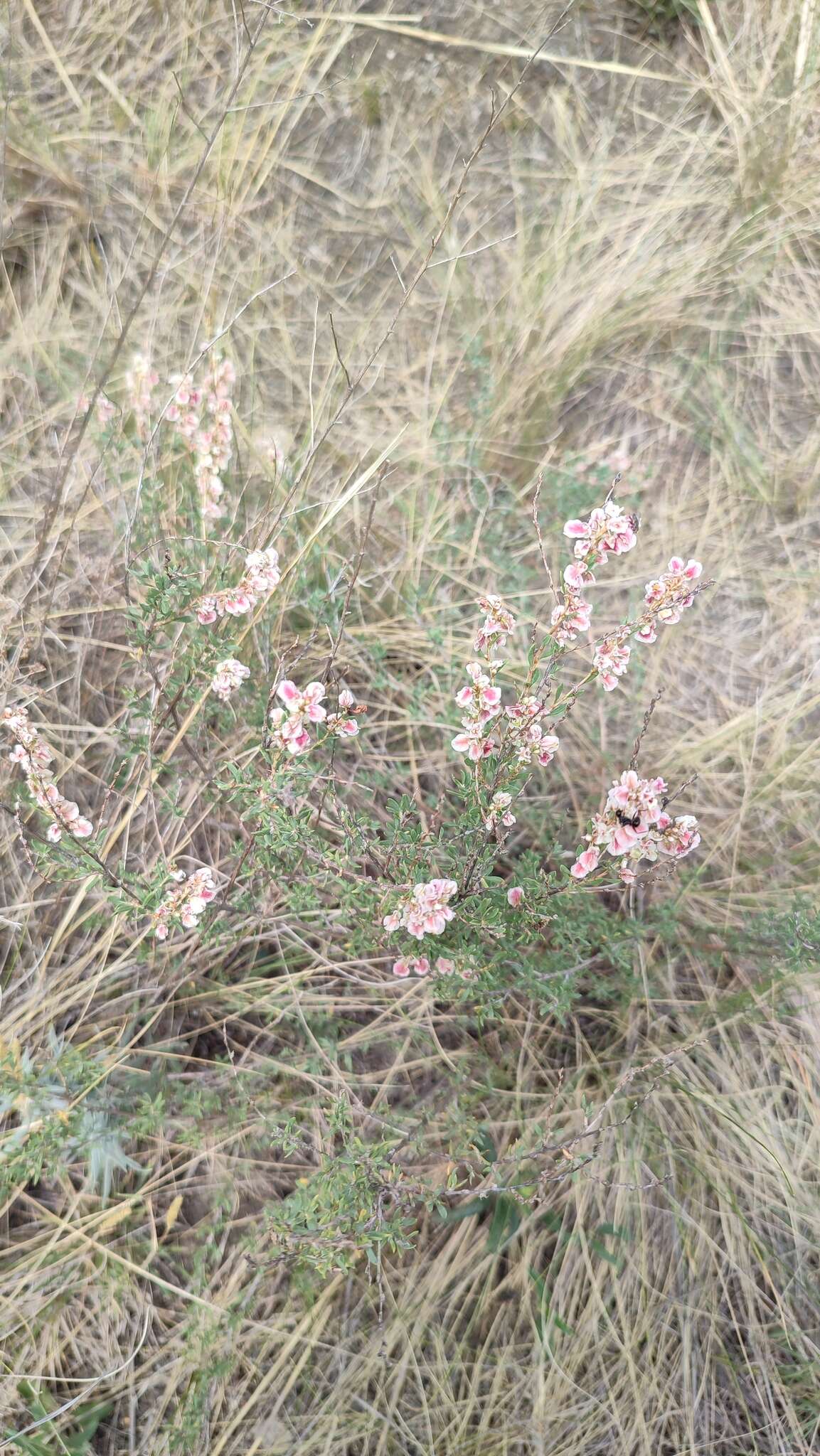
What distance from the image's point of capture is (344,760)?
2.05 metres

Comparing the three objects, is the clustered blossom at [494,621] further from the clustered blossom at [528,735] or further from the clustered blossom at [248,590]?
the clustered blossom at [248,590]

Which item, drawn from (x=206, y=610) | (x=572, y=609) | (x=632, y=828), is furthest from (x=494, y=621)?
(x=206, y=610)

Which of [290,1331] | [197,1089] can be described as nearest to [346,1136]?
[197,1089]

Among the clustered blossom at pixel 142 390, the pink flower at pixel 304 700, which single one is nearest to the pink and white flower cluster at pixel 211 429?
the clustered blossom at pixel 142 390

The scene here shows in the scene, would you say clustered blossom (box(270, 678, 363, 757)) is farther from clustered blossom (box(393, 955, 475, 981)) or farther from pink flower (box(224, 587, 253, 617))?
clustered blossom (box(393, 955, 475, 981))

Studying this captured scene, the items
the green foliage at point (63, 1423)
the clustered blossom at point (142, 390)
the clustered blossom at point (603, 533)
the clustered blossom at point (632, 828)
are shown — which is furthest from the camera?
the clustered blossom at point (142, 390)

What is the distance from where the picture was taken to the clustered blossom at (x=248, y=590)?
1.39m

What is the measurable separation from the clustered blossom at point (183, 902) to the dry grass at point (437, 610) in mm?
315

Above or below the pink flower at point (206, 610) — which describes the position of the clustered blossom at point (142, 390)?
above

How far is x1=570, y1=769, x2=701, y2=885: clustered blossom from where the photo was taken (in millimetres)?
1335

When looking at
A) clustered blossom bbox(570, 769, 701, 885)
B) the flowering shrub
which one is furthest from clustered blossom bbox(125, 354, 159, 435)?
clustered blossom bbox(570, 769, 701, 885)

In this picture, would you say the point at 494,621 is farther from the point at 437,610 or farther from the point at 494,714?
the point at 437,610

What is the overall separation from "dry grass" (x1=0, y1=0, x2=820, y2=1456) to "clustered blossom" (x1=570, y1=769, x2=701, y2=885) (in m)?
0.51

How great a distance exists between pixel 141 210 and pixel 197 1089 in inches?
94.5
